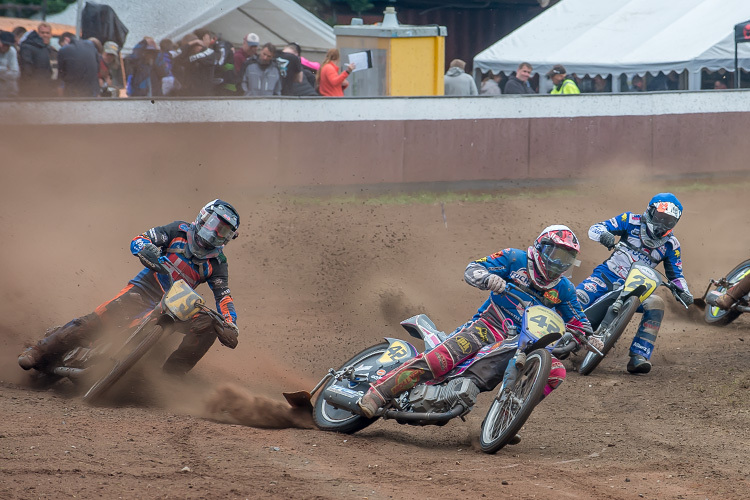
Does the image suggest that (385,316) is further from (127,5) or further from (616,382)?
(127,5)

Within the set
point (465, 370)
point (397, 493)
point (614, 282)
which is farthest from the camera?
point (614, 282)

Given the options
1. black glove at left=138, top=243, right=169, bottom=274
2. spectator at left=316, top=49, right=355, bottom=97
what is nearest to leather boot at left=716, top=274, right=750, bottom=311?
black glove at left=138, top=243, right=169, bottom=274

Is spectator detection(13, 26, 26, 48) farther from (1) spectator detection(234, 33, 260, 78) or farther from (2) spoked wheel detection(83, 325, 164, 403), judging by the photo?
(2) spoked wheel detection(83, 325, 164, 403)

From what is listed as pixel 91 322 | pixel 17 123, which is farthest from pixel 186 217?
pixel 91 322

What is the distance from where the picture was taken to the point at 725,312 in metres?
12.4

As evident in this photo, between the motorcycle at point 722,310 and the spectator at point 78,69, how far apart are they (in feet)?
30.9

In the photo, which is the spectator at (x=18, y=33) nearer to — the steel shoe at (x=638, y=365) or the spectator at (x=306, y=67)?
the spectator at (x=306, y=67)

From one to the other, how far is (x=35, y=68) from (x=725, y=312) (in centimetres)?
1050

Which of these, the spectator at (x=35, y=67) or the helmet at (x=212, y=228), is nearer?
the helmet at (x=212, y=228)

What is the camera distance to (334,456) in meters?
6.70

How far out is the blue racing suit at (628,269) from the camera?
34.2 ft

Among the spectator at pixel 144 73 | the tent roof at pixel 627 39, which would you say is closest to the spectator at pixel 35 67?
the spectator at pixel 144 73

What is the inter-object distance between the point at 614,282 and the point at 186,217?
20.5 feet

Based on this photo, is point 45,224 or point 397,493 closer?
point 397,493
